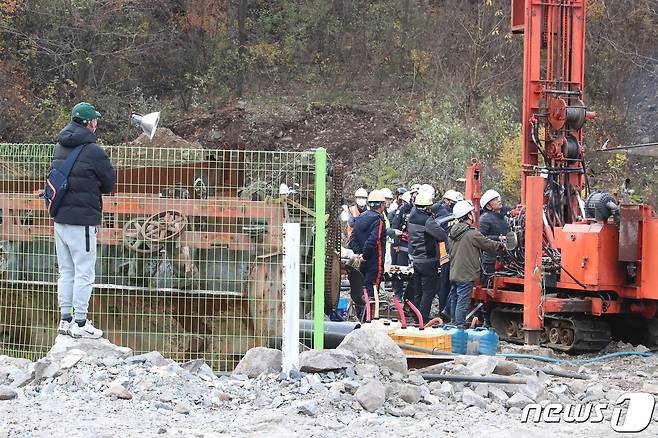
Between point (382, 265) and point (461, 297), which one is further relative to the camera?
point (382, 265)

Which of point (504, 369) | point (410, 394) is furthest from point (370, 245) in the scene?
point (410, 394)

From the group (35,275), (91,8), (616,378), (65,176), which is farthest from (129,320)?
(91,8)

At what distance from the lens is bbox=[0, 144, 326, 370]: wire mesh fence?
1003 centimetres

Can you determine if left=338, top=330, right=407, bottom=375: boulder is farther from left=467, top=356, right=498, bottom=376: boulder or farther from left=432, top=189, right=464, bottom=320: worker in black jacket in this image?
left=432, top=189, right=464, bottom=320: worker in black jacket

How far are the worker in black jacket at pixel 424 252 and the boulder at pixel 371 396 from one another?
724 centimetres

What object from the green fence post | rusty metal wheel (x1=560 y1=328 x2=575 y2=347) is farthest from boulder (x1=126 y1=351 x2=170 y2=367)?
rusty metal wheel (x1=560 y1=328 x2=575 y2=347)

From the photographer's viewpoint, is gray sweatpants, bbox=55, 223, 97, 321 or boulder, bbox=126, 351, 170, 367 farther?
gray sweatpants, bbox=55, 223, 97, 321

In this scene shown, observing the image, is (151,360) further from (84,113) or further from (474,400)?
(474,400)

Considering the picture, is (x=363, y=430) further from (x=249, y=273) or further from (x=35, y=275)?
(x=35, y=275)

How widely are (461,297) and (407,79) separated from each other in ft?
68.1

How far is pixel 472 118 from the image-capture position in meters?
30.0

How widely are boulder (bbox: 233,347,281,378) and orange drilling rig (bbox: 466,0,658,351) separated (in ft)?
15.6

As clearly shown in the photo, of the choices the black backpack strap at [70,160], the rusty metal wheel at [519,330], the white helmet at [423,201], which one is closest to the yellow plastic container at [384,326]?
the black backpack strap at [70,160]

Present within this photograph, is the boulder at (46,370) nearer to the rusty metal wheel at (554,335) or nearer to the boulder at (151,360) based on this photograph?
the boulder at (151,360)
